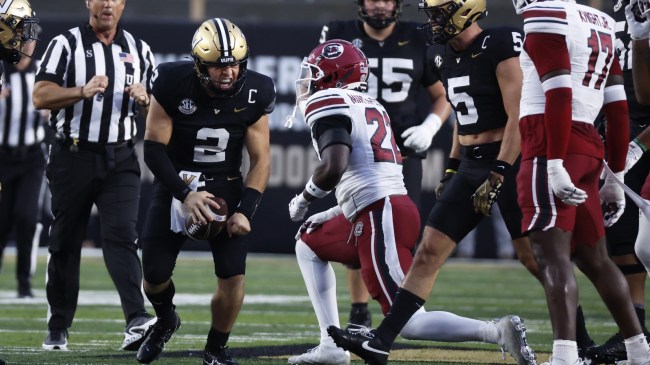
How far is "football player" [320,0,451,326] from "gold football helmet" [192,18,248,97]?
68.3 inches

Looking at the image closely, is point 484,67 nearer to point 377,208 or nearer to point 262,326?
point 377,208

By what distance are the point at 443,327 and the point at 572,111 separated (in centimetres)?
95

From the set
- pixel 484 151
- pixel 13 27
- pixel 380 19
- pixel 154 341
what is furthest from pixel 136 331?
pixel 380 19

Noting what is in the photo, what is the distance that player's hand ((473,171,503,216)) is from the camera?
490 centimetres

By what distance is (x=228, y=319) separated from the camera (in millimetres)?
5109

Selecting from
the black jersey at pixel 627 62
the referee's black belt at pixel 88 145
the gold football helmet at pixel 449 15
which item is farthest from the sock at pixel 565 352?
the referee's black belt at pixel 88 145

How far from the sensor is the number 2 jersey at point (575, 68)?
172 inches

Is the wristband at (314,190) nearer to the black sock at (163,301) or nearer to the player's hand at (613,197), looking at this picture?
the black sock at (163,301)

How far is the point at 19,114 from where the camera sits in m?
9.20

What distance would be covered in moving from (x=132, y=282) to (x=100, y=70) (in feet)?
3.57

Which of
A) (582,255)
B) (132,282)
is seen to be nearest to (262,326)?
(132,282)

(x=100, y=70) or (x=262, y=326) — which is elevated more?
(x=100, y=70)

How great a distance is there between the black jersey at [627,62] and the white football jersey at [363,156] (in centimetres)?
134

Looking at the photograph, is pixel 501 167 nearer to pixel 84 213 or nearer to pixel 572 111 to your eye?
pixel 572 111
